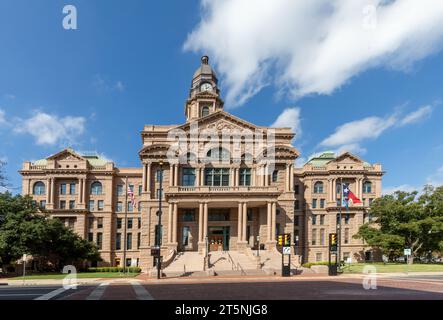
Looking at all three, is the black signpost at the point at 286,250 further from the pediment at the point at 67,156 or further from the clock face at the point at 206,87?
the pediment at the point at 67,156

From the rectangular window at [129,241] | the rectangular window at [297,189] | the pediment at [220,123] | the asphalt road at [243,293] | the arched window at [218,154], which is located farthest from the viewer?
the rectangular window at [297,189]

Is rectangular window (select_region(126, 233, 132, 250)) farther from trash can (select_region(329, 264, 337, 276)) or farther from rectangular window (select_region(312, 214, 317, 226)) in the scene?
trash can (select_region(329, 264, 337, 276))

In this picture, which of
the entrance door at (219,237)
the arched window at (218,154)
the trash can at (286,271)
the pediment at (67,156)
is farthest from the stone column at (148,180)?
the trash can at (286,271)

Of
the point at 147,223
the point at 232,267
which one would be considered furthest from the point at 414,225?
the point at 147,223

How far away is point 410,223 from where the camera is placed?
175ft

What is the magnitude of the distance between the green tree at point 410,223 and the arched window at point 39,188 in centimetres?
5420

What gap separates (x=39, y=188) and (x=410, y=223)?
5973 cm

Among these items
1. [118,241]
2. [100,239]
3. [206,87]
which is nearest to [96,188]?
[100,239]

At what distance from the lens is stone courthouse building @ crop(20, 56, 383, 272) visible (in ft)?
169

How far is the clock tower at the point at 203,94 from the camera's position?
66.8 m

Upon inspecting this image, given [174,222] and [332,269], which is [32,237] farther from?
[332,269]

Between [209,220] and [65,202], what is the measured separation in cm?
2706

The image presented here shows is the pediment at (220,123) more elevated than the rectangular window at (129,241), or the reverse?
the pediment at (220,123)

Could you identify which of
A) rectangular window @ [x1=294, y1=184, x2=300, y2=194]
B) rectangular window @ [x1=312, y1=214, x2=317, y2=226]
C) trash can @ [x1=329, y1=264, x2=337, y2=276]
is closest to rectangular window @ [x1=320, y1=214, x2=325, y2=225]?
rectangular window @ [x1=312, y1=214, x2=317, y2=226]
